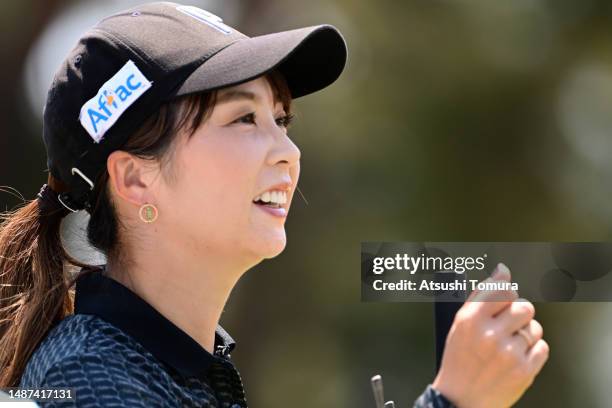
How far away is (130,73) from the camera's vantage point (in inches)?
63.0

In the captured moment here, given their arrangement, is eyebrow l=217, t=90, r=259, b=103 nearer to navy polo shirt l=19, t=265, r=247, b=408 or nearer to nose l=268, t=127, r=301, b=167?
nose l=268, t=127, r=301, b=167

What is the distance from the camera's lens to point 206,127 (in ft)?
5.37

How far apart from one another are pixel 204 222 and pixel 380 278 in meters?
0.31

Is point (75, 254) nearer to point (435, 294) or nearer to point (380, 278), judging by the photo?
point (380, 278)

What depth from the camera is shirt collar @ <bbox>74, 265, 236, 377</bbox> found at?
1.56m

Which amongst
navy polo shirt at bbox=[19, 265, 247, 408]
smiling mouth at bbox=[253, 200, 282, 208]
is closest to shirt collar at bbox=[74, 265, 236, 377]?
navy polo shirt at bbox=[19, 265, 247, 408]

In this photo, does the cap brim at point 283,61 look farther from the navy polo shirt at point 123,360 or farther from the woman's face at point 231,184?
the navy polo shirt at point 123,360

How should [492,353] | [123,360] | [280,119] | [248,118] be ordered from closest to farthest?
[492,353]
[123,360]
[248,118]
[280,119]

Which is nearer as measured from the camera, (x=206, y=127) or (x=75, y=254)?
(x=206, y=127)

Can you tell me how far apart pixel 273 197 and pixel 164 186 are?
18 cm

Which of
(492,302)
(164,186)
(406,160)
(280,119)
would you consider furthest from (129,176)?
(406,160)

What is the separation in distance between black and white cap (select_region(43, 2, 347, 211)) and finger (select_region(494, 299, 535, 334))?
1.93 ft

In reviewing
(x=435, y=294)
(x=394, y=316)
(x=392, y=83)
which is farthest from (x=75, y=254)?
(x=392, y=83)

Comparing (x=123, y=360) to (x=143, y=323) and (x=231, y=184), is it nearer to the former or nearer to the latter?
(x=143, y=323)
